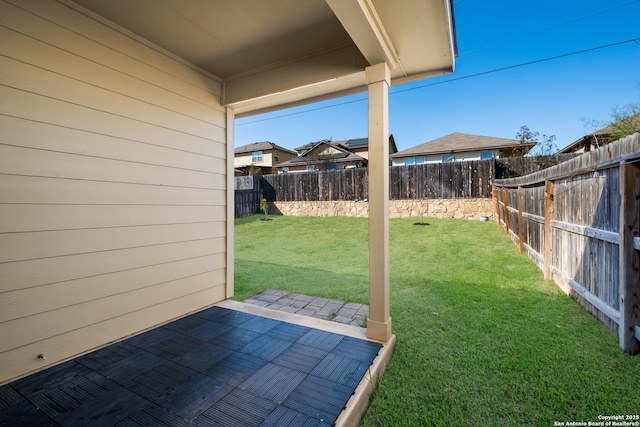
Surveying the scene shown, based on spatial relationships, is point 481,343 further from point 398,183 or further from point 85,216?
point 398,183

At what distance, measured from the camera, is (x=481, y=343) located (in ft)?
7.33

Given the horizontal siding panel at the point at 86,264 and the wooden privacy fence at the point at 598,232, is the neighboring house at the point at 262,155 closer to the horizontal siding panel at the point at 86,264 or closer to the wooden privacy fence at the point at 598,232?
the horizontal siding panel at the point at 86,264

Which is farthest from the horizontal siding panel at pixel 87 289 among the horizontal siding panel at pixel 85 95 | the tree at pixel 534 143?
the tree at pixel 534 143

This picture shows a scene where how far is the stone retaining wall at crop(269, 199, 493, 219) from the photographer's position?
356 inches

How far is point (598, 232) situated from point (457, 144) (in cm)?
1619

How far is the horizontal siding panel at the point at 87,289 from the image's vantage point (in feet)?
5.71

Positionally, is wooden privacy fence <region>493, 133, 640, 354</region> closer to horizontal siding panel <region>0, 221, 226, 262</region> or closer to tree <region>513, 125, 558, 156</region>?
horizontal siding panel <region>0, 221, 226, 262</region>

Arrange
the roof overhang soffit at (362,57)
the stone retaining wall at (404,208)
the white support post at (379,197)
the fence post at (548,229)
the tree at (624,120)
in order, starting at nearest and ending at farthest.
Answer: the roof overhang soffit at (362,57) → the white support post at (379,197) → the fence post at (548,229) → the stone retaining wall at (404,208) → the tree at (624,120)

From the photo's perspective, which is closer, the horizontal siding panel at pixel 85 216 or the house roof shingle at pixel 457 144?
the horizontal siding panel at pixel 85 216

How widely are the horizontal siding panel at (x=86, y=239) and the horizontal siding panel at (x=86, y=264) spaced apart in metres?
0.04

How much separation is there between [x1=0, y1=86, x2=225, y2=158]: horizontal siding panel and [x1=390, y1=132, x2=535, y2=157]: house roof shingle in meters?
16.6

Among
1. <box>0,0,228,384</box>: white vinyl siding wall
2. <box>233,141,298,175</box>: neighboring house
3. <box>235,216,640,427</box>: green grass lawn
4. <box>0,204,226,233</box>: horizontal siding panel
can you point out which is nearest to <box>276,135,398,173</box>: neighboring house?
<box>233,141,298,175</box>: neighboring house

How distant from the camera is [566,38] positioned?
7.48 meters

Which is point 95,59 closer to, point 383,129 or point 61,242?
point 61,242
